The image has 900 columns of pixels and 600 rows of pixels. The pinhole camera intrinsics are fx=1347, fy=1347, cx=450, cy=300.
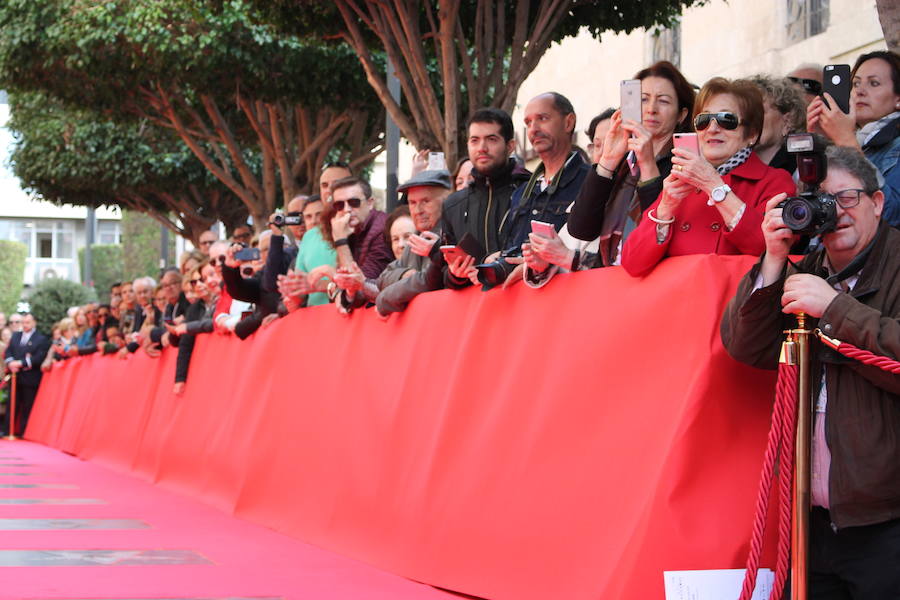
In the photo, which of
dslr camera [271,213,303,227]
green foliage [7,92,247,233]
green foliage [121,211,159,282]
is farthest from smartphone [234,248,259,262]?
green foliage [121,211,159,282]

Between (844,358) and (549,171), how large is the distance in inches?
99.9

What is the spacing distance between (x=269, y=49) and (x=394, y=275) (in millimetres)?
11322

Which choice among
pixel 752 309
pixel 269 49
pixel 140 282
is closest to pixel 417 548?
pixel 752 309

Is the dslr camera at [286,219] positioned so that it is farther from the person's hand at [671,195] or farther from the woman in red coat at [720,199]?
the person's hand at [671,195]

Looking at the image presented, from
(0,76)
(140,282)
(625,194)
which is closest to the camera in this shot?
(625,194)

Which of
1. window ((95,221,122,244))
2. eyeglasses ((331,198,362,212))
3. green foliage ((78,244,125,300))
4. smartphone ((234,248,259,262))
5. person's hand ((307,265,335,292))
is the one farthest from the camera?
window ((95,221,122,244))

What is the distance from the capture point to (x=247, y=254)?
31.9 feet

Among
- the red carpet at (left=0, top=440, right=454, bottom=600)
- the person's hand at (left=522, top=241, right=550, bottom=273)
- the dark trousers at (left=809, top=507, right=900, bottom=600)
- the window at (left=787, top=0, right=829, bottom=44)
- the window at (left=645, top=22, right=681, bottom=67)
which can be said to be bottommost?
the red carpet at (left=0, top=440, right=454, bottom=600)

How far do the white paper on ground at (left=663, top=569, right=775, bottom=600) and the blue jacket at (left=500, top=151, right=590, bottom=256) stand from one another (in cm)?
221

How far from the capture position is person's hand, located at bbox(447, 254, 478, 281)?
19.0 ft

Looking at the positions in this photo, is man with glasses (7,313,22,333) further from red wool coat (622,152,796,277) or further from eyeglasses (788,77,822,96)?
red wool coat (622,152,796,277)

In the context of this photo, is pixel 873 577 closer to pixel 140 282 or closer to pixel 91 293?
pixel 140 282

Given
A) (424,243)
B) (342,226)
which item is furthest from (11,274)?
(424,243)

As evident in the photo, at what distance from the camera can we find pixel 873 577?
12.2ft
